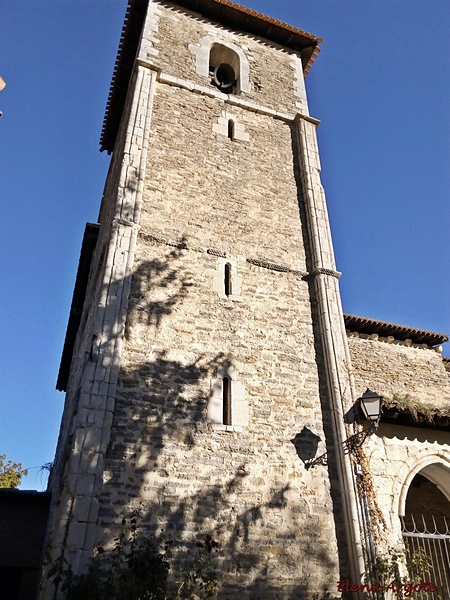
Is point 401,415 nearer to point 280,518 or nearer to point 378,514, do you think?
point 378,514

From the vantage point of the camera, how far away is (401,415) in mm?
7984

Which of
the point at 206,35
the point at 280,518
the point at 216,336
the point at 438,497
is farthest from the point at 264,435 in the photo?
the point at 206,35

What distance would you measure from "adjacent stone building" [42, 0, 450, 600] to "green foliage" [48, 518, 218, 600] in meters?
0.18

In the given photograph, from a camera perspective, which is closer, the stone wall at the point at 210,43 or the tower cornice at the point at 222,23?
the stone wall at the point at 210,43

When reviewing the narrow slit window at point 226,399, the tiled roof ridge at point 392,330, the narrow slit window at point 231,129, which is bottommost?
the narrow slit window at point 226,399

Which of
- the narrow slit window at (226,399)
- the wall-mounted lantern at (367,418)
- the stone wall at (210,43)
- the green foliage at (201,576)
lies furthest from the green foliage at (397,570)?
the stone wall at (210,43)

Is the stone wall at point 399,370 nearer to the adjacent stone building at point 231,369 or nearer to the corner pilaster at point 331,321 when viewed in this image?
Answer: the adjacent stone building at point 231,369

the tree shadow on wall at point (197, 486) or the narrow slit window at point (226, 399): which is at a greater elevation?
the narrow slit window at point (226, 399)

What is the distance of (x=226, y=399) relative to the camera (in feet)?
24.1

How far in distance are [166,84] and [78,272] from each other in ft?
17.3

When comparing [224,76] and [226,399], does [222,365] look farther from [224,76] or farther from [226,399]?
[224,76]

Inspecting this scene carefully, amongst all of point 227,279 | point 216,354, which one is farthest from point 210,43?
point 216,354

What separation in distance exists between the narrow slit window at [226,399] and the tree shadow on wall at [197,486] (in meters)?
0.18

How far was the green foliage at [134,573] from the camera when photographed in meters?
5.20
